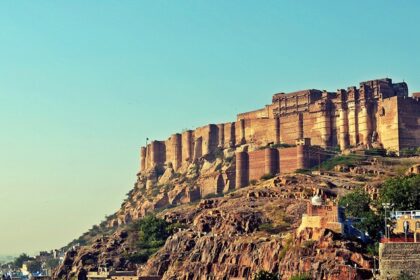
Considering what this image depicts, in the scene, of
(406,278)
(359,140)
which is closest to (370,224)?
(406,278)

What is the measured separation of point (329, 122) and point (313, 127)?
269cm

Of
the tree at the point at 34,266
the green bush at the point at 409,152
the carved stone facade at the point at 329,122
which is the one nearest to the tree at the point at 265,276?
the green bush at the point at 409,152

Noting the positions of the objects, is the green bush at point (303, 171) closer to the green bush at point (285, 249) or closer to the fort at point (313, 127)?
the fort at point (313, 127)

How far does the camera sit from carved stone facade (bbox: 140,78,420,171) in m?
106

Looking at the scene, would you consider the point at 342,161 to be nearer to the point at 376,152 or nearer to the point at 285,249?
the point at 376,152

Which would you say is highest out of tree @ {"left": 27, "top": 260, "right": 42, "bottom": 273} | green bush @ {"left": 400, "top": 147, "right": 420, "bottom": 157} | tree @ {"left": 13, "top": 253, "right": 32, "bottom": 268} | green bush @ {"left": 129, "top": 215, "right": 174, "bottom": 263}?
green bush @ {"left": 400, "top": 147, "right": 420, "bottom": 157}

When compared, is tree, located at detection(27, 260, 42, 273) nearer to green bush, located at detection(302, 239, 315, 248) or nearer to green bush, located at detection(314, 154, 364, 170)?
green bush, located at detection(314, 154, 364, 170)

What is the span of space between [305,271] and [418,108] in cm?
4526

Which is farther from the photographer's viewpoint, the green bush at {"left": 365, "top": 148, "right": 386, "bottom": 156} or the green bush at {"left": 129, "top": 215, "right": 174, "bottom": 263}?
the green bush at {"left": 365, "top": 148, "right": 386, "bottom": 156}

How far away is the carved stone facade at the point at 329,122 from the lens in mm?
105688

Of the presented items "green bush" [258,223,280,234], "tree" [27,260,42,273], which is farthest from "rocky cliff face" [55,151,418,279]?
"tree" [27,260,42,273]

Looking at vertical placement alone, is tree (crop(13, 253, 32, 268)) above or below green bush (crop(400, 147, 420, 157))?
below

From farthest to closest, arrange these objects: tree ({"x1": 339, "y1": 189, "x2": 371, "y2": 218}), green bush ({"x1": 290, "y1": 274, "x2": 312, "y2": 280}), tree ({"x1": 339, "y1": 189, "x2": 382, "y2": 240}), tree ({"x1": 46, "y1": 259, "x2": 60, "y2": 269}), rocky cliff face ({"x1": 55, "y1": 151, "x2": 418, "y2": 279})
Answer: tree ({"x1": 46, "y1": 259, "x2": 60, "y2": 269}) → tree ({"x1": 339, "y1": 189, "x2": 371, "y2": 218}) → tree ({"x1": 339, "y1": 189, "x2": 382, "y2": 240}) → rocky cliff face ({"x1": 55, "y1": 151, "x2": 418, "y2": 279}) → green bush ({"x1": 290, "y1": 274, "x2": 312, "y2": 280})

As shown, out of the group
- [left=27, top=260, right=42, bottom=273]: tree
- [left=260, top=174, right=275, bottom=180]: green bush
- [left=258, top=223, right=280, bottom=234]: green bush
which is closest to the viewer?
[left=258, top=223, right=280, bottom=234]: green bush
